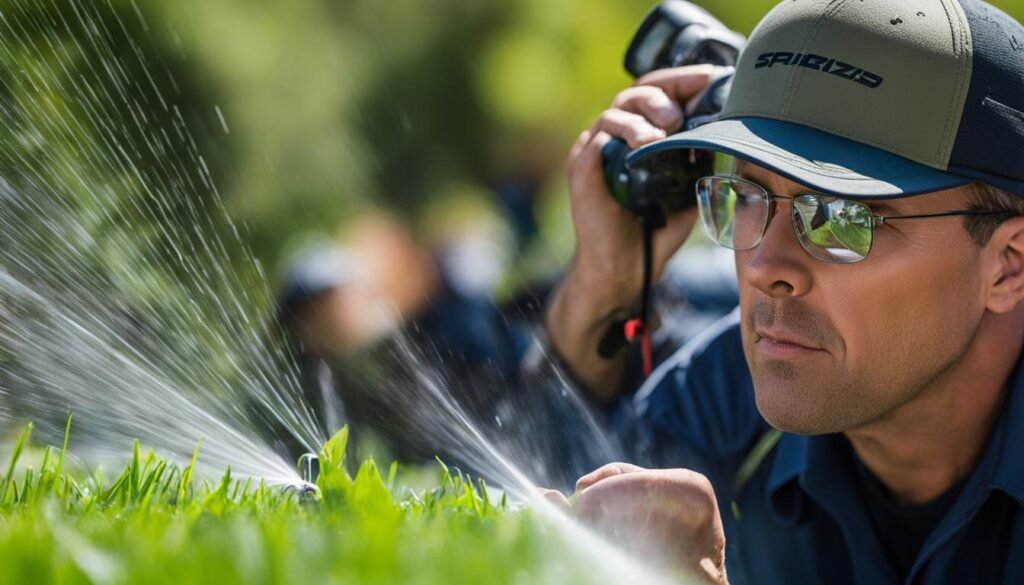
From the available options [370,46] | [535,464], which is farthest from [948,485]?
[370,46]

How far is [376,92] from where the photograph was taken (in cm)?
814

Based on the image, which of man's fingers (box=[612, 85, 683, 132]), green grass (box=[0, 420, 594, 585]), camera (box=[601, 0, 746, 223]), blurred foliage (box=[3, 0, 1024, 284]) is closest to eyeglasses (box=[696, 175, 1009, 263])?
camera (box=[601, 0, 746, 223])

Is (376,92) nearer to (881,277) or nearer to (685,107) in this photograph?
(685,107)

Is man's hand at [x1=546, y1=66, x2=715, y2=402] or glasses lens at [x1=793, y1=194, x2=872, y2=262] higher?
man's hand at [x1=546, y1=66, x2=715, y2=402]

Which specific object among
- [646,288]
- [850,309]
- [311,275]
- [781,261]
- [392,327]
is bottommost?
[850,309]

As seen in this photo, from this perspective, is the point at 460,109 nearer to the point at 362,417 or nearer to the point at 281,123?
the point at 281,123

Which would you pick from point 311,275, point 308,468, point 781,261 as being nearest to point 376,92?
point 311,275

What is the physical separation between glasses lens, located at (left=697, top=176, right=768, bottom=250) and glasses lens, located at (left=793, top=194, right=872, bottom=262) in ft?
0.40

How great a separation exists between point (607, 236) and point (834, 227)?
1100 millimetres

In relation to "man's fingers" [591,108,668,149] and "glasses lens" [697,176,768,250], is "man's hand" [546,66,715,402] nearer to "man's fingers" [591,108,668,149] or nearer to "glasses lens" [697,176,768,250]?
"man's fingers" [591,108,668,149]

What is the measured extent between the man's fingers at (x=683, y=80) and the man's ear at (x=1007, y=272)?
1.00m

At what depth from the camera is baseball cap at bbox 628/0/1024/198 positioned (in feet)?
9.36

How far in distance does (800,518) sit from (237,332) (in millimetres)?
2474

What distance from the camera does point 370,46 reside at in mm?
8164
